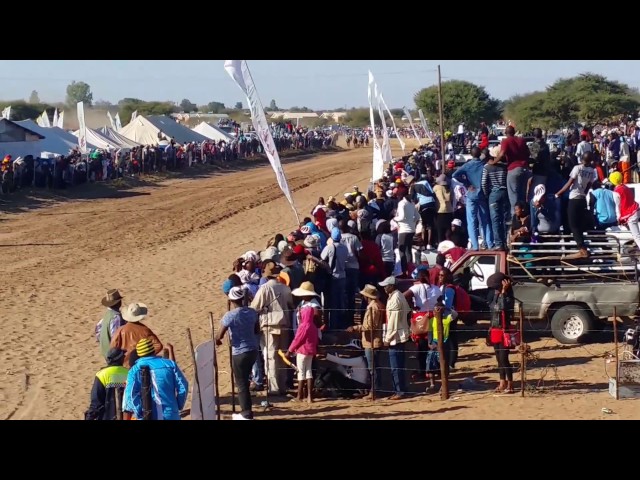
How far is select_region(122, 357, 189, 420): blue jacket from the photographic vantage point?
792 centimetres

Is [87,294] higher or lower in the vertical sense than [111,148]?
lower

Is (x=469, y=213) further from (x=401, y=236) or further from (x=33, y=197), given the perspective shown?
(x=33, y=197)

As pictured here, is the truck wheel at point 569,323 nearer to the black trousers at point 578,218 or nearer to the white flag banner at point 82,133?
the black trousers at point 578,218

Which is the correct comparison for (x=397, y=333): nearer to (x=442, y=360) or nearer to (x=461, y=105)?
(x=442, y=360)

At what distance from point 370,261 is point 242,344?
15.9ft

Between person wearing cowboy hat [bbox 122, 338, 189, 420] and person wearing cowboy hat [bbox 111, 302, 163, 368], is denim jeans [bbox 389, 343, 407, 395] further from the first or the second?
person wearing cowboy hat [bbox 122, 338, 189, 420]

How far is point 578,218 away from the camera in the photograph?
14672 mm

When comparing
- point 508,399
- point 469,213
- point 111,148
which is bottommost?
point 508,399

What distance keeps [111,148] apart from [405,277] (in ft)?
102

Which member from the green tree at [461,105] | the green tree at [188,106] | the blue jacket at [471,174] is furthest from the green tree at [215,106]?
the blue jacket at [471,174]

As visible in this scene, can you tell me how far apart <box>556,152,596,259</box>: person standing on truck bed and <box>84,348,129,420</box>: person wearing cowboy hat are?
26.4ft

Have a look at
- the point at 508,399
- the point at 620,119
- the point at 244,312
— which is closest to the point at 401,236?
the point at 508,399

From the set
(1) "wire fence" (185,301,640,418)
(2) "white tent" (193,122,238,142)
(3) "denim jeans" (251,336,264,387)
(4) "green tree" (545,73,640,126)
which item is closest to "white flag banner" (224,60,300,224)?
(1) "wire fence" (185,301,640,418)
